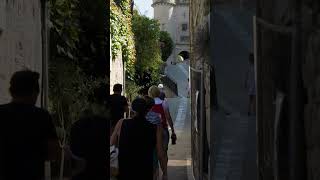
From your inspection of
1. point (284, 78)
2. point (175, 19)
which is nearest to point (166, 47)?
point (175, 19)

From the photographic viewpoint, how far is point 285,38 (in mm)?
3287

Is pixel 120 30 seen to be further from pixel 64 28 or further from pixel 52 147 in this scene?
pixel 52 147

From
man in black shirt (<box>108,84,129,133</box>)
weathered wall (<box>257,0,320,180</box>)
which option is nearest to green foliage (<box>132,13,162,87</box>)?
man in black shirt (<box>108,84,129,133</box>)

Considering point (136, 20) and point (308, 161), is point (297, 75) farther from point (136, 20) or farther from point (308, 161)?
point (136, 20)

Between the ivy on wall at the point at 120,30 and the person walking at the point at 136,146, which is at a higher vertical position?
the ivy on wall at the point at 120,30

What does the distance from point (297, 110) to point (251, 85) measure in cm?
196

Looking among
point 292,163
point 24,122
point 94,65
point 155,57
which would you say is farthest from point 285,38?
point 155,57

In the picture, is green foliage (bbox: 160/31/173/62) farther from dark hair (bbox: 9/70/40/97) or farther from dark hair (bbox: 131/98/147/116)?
dark hair (bbox: 9/70/40/97)

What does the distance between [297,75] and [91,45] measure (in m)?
3.98

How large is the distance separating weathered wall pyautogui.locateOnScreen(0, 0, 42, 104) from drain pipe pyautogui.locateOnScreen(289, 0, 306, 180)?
3.43 metres

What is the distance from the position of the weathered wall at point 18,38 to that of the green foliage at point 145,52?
22.5 m

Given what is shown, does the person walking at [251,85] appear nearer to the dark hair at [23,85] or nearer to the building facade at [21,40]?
the dark hair at [23,85]

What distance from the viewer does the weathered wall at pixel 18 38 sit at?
19.7 ft

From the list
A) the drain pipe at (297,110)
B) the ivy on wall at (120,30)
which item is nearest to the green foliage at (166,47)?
the ivy on wall at (120,30)
